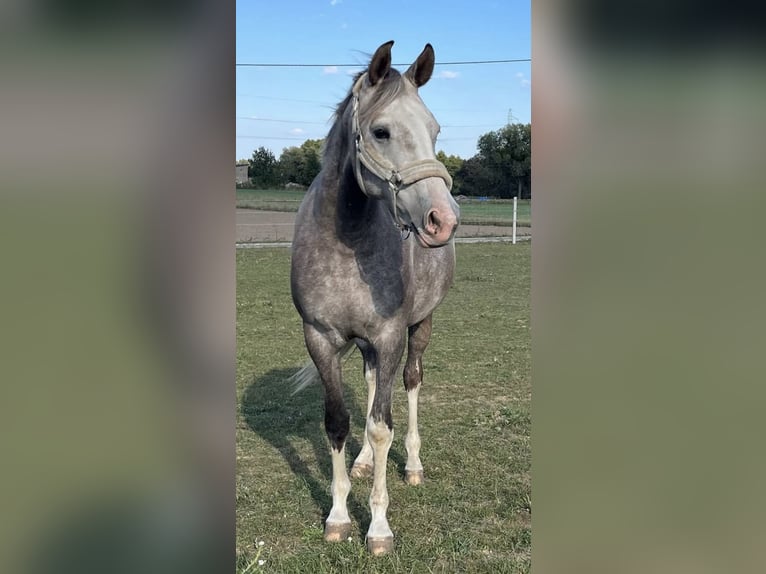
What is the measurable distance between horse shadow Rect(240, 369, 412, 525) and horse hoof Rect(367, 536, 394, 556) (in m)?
0.39

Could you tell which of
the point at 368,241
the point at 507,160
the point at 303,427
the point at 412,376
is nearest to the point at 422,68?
the point at 368,241

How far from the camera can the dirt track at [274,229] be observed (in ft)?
68.6

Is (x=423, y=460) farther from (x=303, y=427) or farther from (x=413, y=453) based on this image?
(x=303, y=427)

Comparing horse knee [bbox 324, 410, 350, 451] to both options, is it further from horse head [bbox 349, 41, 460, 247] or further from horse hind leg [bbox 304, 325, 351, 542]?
horse head [bbox 349, 41, 460, 247]

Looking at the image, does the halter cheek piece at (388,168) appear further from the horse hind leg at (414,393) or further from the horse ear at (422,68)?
Answer: the horse hind leg at (414,393)

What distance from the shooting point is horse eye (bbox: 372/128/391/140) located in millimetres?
2598

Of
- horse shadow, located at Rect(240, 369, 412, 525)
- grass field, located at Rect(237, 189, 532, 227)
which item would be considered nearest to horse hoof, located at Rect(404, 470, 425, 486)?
horse shadow, located at Rect(240, 369, 412, 525)

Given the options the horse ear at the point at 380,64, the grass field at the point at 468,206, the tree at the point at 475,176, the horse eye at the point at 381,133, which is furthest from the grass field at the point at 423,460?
the tree at the point at 475,176

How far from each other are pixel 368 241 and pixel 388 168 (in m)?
0.65
